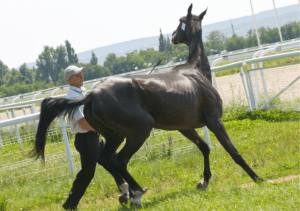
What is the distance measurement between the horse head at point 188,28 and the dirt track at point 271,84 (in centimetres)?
421

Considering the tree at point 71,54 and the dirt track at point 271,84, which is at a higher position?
the tree at point 71,54

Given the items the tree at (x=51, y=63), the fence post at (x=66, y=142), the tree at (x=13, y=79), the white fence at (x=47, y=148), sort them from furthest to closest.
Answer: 1. the tree at (x=51, y=63)
2. the tree at (x=13, y=79)
3. the fence post at (x=66, y=142)
4. the white fence at (x=47, y=148)

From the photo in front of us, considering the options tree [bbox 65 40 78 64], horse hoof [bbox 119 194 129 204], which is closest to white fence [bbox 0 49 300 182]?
horse hoof [bbox 119 194 129 204]

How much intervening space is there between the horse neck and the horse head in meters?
0.07

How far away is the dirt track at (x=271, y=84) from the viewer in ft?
26.7

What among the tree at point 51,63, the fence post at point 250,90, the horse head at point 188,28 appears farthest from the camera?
the tree at point 51,63

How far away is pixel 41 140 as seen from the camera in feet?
12.2

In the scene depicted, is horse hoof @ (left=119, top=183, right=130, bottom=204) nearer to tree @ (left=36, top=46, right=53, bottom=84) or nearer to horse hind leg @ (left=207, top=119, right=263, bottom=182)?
horse hind leg @ (left=207, top=119, right=263, bottom=182)

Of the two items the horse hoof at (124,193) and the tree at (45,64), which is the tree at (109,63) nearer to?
the tree at (45,64)

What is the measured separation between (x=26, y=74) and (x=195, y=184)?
124115mm

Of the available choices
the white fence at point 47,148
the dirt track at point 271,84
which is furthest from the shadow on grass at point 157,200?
the dirt track at point 271,84

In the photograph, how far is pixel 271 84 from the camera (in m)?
8.65

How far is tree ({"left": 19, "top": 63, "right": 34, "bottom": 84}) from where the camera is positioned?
376 ft

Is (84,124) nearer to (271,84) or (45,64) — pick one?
(271,84)
